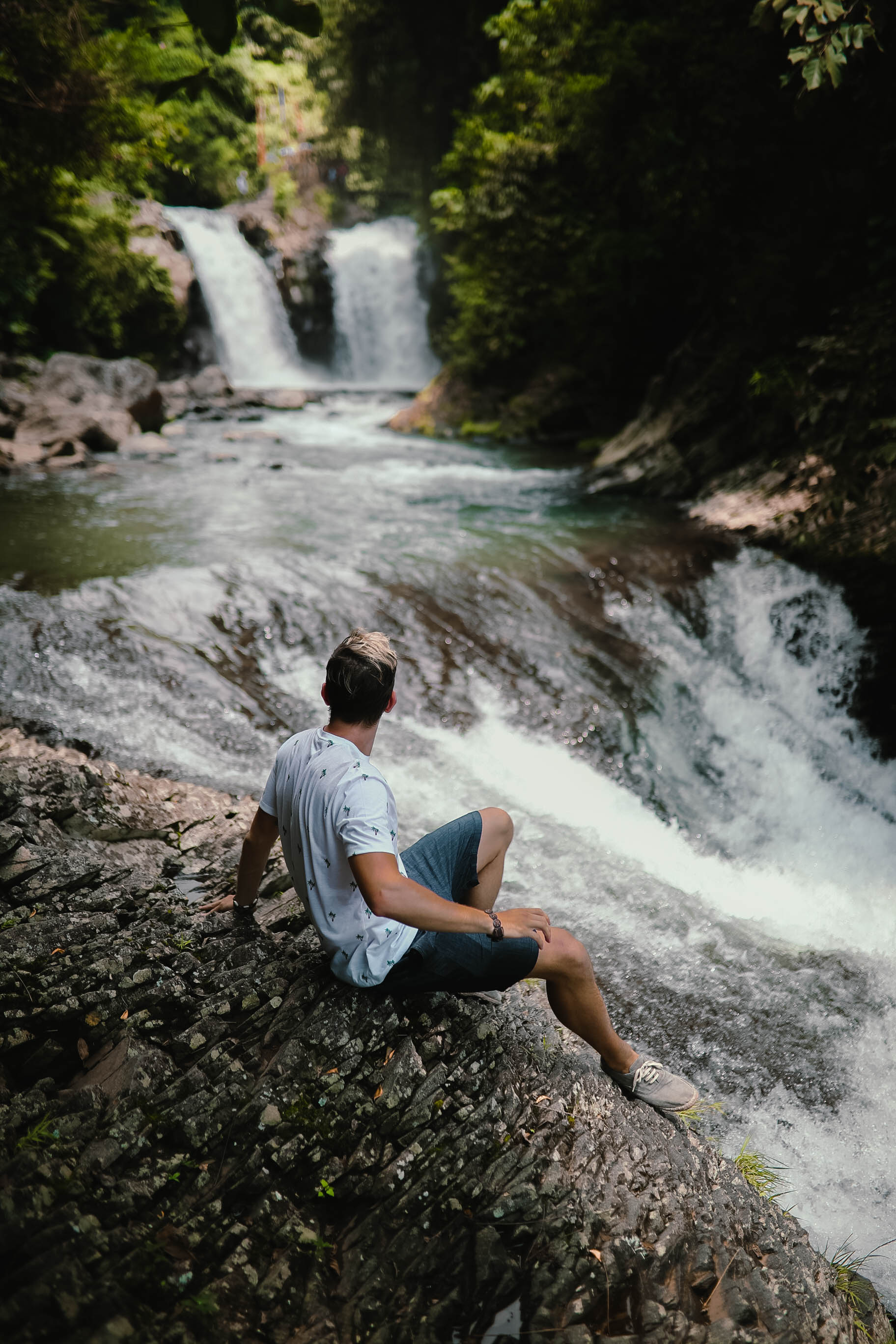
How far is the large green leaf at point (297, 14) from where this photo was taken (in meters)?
1.36

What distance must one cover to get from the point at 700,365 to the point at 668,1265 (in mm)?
10833

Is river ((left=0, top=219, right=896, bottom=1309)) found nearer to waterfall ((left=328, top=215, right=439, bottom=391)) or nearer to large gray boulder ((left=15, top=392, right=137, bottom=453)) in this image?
large gray boulder ((left=15, top=392, right=137, bottom=453))

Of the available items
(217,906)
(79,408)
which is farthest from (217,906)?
(79,408)

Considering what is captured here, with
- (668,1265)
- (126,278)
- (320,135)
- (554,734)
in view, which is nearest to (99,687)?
(554,734)

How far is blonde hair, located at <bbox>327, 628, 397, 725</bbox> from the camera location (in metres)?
2.29

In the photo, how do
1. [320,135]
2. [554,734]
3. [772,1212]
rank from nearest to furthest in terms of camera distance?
1. [772,1212]
2. [554,734]
3. [320,135]

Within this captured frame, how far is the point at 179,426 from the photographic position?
14773 mm

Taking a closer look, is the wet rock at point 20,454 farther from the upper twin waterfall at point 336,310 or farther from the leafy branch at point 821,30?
the upper twin waterfall at point 336,310

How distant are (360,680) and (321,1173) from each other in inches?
53.5

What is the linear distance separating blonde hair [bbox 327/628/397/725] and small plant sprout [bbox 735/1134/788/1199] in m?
2.01

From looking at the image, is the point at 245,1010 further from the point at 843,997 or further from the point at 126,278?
the point at 126,278

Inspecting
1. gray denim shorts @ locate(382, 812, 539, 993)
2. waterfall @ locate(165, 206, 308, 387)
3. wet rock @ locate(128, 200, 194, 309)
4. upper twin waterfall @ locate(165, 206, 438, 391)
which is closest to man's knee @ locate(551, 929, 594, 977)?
gray denim shorts @ locate(382, 812, 539, 993)

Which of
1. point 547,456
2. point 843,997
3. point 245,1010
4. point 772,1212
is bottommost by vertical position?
point 843,997

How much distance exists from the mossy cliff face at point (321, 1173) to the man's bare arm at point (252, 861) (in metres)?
0.12
